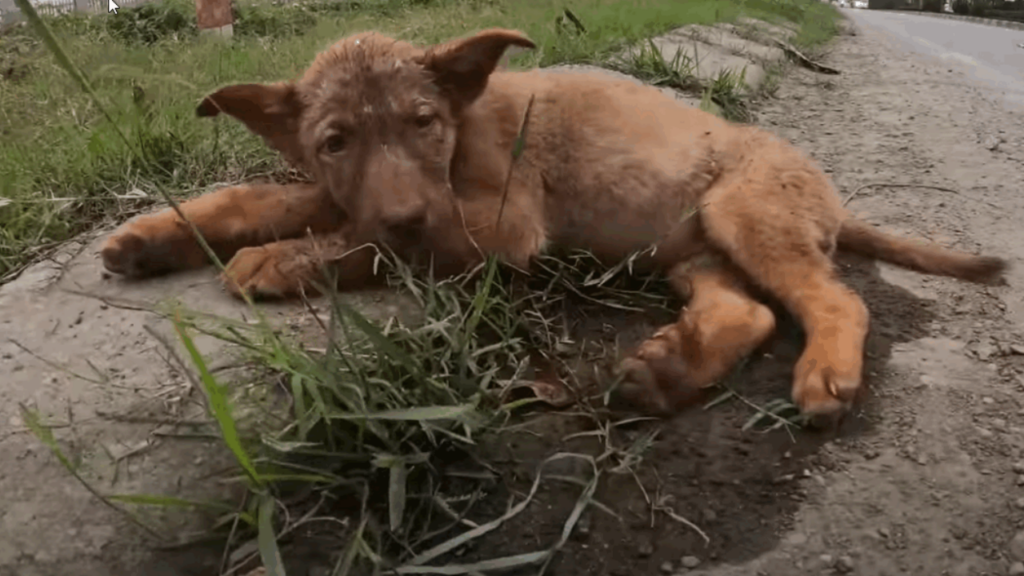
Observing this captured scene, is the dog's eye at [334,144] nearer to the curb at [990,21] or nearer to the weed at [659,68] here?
the weed at [659,68]

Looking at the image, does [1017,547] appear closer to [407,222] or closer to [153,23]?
[407,222]

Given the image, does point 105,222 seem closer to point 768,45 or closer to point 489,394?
point 489,394

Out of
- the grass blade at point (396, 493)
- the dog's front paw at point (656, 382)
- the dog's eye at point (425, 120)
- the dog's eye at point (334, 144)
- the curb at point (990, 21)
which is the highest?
the dog's eye at point (425, 120)

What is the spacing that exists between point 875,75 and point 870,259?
2573 mm

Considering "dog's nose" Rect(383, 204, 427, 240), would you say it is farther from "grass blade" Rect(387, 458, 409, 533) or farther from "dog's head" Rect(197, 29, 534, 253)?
"grass blade" Rect(387, 458, 409, 533)

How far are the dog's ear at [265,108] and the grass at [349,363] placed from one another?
8.3 inches

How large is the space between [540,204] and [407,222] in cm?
42

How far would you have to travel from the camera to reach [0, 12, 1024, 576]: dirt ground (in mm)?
1306

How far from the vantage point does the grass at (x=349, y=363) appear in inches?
53.6

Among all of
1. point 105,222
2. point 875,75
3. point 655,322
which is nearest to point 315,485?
point 655,322

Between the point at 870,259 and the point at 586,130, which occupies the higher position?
the point at 586,130

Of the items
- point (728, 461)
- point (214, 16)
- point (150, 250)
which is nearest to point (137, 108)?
point (150, 250)

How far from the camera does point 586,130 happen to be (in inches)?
79.1

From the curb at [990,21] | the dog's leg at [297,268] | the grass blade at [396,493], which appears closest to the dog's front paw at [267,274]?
the dog's leg at [297,268]
